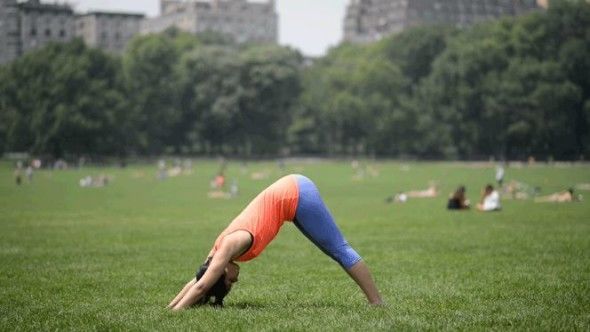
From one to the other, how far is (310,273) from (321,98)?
12388 cm

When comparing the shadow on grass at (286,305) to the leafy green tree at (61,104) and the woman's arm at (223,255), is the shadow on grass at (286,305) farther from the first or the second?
the leafy green tree at (61,104)

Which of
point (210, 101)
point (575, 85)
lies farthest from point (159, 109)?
point (575, 85)

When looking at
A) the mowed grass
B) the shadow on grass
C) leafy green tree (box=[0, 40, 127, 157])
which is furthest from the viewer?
leafy green tree (box=[0, 40, 127, 157])

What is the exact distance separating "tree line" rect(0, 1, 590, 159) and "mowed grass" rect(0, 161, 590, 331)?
80624 millimetres

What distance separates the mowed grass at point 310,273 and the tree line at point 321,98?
265ft

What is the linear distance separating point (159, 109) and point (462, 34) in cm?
4581

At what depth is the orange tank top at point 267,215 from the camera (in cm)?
1144

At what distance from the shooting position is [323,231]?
38.1 feet

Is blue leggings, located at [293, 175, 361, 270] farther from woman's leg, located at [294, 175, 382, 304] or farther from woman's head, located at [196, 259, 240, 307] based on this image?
woman's head, located at [196, 259, 240, 307]

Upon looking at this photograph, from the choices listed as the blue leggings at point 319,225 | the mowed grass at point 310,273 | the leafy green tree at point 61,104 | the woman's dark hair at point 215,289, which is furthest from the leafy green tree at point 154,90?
the blue leggings at point 319,225

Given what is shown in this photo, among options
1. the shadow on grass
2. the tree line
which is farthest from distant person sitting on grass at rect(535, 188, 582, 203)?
the tree line

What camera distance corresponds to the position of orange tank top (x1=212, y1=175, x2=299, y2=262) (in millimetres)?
11438

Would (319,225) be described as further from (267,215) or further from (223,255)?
(223,255)

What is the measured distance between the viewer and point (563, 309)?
1135cm
